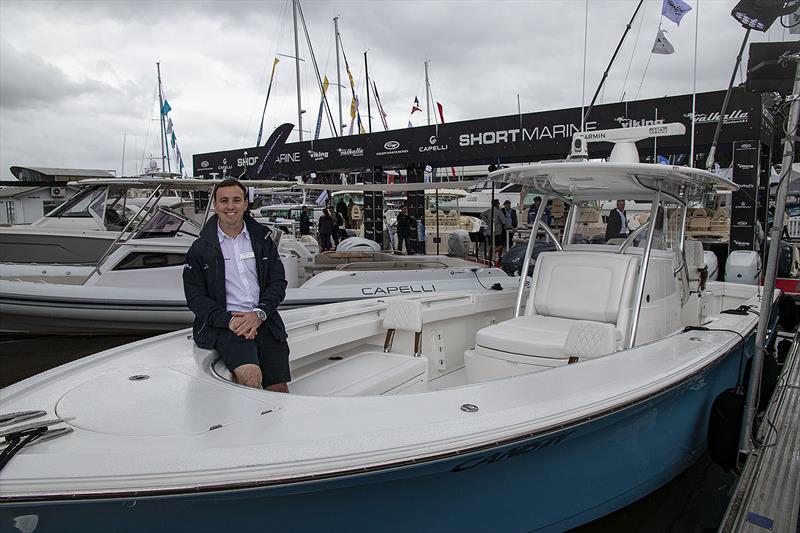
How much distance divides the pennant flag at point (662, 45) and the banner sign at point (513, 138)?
0.77 metres

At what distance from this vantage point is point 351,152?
48.9 feet

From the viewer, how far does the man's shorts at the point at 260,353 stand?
2633 mm

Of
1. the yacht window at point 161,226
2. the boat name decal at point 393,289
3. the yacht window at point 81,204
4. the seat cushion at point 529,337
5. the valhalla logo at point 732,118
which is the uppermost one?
the valhalla logo at point 732,118

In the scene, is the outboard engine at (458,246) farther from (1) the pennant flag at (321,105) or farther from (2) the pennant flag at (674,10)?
(1) the pennant flag at (321,105)

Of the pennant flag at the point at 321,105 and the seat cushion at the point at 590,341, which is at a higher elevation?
the pennant flag at the point at 321,105

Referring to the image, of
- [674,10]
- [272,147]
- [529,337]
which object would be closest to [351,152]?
[272,147]

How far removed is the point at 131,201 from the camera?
48.5 ft

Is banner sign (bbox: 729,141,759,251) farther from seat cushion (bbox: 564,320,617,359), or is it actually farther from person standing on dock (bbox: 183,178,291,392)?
person standing on dock (bbox: 183,178,291,392)

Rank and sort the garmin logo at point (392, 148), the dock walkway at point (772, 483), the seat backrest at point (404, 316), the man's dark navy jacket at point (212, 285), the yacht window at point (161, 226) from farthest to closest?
the garmin logo at point (392, 148), the yacht window at point (161, 226), the seat backrest at point (404, 316), the dock walkway at point (772, 483), the man's dark navy jacket at point (212, 285)

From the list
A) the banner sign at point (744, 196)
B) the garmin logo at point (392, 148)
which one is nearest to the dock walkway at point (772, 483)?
the banner sign at point (744, 196)

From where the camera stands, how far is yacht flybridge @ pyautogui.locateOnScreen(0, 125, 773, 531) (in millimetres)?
1741

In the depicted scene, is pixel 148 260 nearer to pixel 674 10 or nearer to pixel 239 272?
pixel 239 272

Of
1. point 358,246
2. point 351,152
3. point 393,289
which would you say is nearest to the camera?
point 393,289

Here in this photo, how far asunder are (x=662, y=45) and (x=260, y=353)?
619 centimetres
